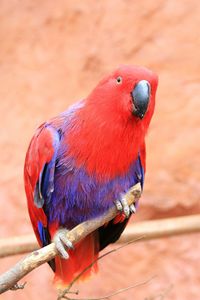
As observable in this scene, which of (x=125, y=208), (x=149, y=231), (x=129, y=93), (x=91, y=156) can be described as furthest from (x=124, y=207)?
(x=149, y=231)

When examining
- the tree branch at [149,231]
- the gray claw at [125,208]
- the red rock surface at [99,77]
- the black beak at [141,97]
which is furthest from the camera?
the red rock surface at [99,77]

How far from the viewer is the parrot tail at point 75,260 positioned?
2.26 meters

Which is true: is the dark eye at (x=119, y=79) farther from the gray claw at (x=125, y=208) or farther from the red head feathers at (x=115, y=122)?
the gray claw at (x=125, y=208)

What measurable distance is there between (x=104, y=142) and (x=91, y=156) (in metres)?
0.06

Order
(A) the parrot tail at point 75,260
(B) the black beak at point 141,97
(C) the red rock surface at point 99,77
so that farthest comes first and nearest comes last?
(C) the red rock surface at point 99,77
(A) the parrot tail at point 75,260
(B) the black beak at point 141,97

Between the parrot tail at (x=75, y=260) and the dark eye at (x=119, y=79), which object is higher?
the dark eye at (x=119, y=79)

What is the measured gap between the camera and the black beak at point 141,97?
72.0 inches

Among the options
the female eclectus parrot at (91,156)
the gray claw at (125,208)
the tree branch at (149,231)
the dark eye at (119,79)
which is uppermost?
the dark eye at (119,79)

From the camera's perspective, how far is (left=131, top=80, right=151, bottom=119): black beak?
1828mm

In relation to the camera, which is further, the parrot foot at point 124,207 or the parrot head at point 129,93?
the parrot foot at point 124,207

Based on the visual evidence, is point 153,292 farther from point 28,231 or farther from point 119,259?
point 28,231

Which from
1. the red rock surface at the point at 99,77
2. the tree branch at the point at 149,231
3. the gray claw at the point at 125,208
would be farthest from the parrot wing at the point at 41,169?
the red rock surface at the point at 99,77

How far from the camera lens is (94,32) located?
3.63 m

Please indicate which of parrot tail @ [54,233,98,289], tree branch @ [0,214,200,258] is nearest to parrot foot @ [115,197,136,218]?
parrot tail @ [54,233,98,289]
